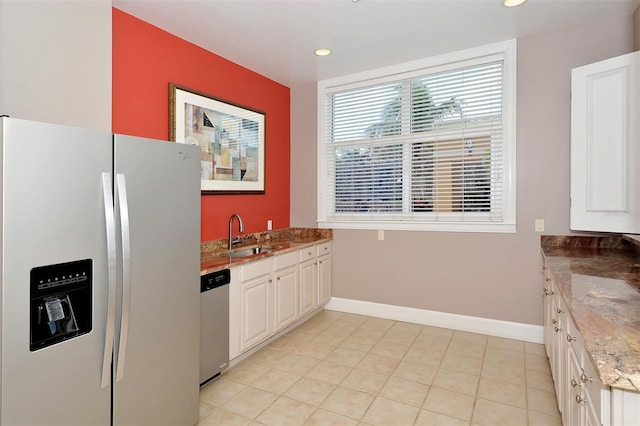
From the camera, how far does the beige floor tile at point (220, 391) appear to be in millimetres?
2432

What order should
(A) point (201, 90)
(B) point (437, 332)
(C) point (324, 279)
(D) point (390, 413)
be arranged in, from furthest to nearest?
(C) point (324, 279)
(B) point (437, 332)
(A) point (201, 90)
(D) point (390, 413)

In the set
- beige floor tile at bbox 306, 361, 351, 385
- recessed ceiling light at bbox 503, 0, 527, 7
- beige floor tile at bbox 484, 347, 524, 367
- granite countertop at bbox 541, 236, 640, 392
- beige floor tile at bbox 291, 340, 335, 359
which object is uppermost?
recessed ceiling light at bbox 503, 0, 527, 7

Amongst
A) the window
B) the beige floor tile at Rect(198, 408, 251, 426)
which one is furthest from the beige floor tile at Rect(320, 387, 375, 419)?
the window

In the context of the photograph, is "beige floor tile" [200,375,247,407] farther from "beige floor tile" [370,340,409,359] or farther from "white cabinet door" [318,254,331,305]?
"white cabinet door" [318,254,331,305]

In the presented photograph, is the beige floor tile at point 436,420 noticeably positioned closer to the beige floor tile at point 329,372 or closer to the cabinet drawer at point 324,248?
the beige floor tile at point 329,372

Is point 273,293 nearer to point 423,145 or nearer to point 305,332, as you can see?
point 305,332

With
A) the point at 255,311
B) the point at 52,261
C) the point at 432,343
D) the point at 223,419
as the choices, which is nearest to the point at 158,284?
the point at 52,261

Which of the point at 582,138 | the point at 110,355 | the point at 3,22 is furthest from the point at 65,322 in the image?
the point at 582,138

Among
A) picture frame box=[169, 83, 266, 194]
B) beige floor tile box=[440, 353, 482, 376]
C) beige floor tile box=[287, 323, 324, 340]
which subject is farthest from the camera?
beige floor tile box=[287, 323, 324, 340]

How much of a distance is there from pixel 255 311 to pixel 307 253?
38.7 inches

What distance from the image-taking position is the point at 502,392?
2.50m

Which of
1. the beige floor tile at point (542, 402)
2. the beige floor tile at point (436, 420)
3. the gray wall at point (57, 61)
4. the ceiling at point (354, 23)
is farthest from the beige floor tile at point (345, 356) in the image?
the ceiling at point (354, 23)

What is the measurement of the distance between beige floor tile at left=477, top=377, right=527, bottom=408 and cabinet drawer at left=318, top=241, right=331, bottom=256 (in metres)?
2.03

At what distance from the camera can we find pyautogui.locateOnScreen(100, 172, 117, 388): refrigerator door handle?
1602 mm
